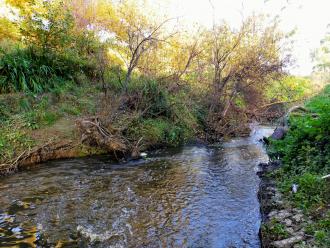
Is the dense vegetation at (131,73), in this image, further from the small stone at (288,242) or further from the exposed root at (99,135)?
the small stone at (288,242)

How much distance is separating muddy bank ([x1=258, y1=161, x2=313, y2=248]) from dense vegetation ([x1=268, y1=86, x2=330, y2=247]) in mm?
106

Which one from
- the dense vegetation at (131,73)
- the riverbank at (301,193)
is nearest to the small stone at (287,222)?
the riverbank at (301,193)

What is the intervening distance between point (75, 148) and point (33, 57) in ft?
13.2

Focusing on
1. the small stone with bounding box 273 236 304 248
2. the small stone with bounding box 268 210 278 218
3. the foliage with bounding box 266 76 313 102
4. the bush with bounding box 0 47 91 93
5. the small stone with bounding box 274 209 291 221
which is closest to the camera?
the small stone with bounding box 273 236 304 248

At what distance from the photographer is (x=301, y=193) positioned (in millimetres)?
4316

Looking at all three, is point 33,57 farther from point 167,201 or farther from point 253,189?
point 253,189

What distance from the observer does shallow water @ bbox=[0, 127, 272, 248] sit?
4094mm

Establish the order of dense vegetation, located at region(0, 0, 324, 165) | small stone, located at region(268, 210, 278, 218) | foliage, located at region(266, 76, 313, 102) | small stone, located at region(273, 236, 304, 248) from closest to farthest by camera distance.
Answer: small stone, located at region(273, 236, 304, 248) → small stone, located at region(268, 210, 278, 218) → dense vegetation, located at region(0, 0, 324, 165) → foliage, located at region(266, 76, 313, 102)

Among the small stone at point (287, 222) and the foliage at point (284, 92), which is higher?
the foliage at point (284, 92)

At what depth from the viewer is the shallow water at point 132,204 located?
4.09m

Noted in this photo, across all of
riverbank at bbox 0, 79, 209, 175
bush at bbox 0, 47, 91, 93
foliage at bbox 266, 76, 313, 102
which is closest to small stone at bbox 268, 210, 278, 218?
riverbank at bbox 0, 79, 209, 175

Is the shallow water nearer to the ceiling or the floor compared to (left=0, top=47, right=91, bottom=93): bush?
nearer to the floor

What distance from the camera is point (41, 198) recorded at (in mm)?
5418

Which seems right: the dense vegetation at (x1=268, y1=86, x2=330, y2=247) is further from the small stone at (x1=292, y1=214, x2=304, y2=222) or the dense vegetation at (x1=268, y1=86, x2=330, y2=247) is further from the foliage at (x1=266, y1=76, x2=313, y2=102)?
the foliage at (x1=266, y1=76, x2=313, y2=102)
